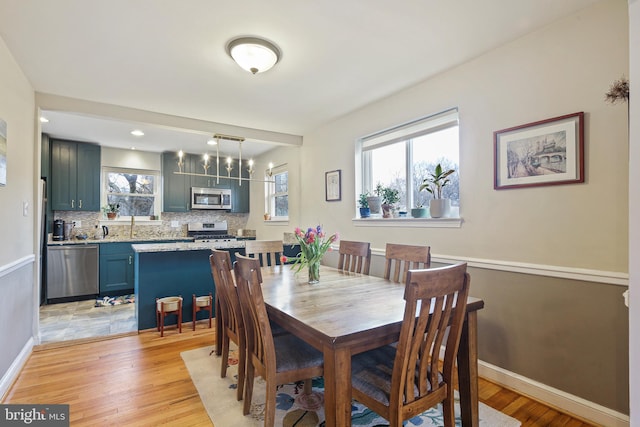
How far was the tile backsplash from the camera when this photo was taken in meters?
5.17

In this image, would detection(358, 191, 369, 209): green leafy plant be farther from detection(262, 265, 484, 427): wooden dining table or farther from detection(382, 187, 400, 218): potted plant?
detection(262, 265, 484, 427): wooden dining table

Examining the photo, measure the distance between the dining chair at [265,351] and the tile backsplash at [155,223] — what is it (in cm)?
422

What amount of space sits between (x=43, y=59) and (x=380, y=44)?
2471 millimetres

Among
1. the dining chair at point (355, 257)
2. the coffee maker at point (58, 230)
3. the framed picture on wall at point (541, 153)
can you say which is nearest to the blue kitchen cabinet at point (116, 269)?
the coffee maker at point (58, 230)

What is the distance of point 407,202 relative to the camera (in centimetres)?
316

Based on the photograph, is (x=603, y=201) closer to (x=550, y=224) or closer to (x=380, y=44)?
(x=550, y=224)

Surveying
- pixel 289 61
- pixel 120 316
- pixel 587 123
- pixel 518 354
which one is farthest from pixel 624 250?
pixel 120 316

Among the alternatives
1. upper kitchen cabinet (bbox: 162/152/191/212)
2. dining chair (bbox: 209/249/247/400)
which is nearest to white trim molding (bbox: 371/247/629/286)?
dining chair (bbox: 209/249/247/400)

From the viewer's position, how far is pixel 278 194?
18.0 feet

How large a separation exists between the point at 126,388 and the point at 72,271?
125 inches

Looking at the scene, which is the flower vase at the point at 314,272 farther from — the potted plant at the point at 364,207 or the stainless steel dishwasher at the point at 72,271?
the stainless steel dishwasher at the point at 72,271

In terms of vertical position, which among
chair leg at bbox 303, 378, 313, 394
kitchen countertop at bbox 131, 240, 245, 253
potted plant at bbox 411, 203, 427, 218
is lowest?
chair leg at bbox 303, 378, 313, 394

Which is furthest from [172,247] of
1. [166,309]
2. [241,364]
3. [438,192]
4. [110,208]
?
[110,208]

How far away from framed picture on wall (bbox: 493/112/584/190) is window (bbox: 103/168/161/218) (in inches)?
212
